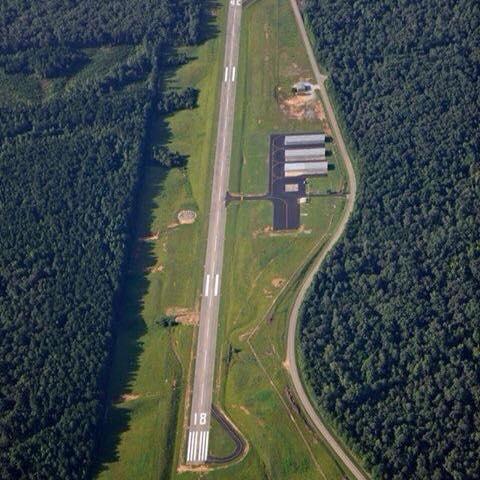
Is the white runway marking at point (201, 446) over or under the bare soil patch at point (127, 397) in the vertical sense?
under

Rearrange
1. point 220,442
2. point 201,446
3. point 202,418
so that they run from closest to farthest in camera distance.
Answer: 1. point 201,446
2. point 220,442
3. point 202,418

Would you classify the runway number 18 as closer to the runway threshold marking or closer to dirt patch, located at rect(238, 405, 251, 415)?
the runway threshold marking

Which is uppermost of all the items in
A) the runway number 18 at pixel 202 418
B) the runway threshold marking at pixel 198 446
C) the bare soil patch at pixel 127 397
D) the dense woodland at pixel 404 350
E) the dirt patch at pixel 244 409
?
the dense woodland at pixel 404 350

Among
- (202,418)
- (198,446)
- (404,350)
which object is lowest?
(198,446)

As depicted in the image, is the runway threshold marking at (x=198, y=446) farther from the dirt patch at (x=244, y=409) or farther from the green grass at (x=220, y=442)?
the dirt patch at (x=244, y=409)

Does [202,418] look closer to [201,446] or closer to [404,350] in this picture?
[201,446]

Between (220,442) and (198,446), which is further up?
(220,442)

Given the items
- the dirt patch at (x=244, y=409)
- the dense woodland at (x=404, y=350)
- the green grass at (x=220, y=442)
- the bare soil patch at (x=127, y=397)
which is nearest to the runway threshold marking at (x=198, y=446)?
the green grass at (x=220, y=442)

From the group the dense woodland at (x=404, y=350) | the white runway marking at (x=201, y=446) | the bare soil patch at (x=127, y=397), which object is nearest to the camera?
the dense woodland at (x=404, y=350)

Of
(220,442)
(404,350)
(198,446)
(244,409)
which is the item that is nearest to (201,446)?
(198,446)

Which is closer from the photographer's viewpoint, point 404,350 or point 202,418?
point 404,350

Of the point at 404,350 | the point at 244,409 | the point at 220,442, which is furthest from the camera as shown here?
the point at 244,409
